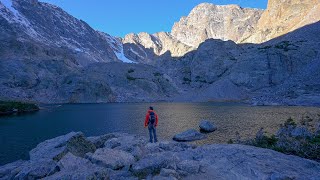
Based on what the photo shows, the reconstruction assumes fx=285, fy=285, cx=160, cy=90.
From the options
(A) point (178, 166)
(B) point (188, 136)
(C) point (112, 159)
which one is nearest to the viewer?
(A) point (178, 166)

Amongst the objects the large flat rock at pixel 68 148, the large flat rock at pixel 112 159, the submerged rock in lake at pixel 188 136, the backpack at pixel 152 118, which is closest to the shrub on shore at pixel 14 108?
the submerged rock in lake at pixel 188 136

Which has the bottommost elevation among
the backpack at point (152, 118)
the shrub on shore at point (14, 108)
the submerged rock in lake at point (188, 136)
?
the submerged rock in lake at point (188, 136)

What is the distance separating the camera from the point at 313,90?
114312 mm

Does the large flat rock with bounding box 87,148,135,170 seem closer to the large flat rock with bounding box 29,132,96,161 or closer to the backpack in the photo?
the large flat rock with bounding box 29,132,96,161

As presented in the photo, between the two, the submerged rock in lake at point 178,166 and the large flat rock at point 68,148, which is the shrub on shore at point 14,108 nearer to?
the large flat rock at point 68,148

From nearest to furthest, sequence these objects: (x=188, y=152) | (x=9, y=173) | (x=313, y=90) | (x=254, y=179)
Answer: (x=254, y=179) → (x=9, y=173) → (x=188, y=152) → (x=313, y=90)

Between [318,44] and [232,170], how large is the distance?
6884 inches

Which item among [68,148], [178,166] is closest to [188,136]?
[68,148]

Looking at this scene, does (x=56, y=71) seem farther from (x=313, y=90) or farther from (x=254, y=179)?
(x=254, y=179)

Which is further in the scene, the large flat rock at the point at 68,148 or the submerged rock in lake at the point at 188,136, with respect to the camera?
the submerged rock in lake at the point at 188,136

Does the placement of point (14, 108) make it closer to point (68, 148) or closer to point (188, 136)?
point (188, 136)

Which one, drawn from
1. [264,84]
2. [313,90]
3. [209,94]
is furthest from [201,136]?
[264,84]

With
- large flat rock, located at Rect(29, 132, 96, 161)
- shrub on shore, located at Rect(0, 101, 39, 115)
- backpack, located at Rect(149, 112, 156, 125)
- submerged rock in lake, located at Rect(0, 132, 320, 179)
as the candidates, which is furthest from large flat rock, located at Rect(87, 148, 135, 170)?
shrub on shore, located at Rect(0, 101, 39, 115)

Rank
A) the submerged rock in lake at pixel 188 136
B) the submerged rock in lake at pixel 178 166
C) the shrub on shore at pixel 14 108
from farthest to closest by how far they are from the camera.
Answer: the shrub on shore at pixel 14 108
the submerged rock in lake at pixel 188 136
the submerged rock in lake at pixel 178 166
